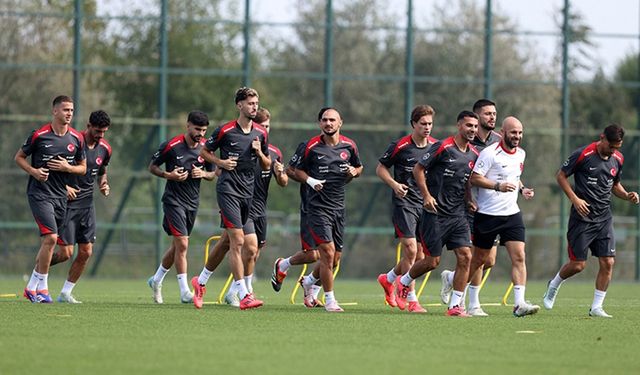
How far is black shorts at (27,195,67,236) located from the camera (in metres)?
16.3

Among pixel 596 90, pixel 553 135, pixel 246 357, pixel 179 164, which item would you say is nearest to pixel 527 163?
pixel 553 135

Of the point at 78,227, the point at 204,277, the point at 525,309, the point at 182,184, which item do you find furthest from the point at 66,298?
the point at 525,309

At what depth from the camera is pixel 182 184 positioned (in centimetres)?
1698

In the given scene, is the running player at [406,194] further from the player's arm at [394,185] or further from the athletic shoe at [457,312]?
the athletic shoe at [457,312]

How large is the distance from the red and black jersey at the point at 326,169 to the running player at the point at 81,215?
8.65 feet

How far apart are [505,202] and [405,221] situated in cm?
199

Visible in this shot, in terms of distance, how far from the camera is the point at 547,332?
42.2 ft

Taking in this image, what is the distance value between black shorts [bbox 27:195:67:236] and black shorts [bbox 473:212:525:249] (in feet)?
16.3

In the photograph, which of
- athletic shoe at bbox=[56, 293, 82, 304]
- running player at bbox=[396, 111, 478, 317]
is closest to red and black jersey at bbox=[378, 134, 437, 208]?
running player at bbox=[396, 111, 478, 317]

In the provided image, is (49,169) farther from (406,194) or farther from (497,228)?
(497,228)

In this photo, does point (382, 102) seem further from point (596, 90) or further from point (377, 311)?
point (377, 311)

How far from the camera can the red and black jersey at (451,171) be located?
49.9 feet

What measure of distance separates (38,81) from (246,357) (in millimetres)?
19156

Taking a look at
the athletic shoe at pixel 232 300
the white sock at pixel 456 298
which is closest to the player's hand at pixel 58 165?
the athletic shoe at pixel 232 300
